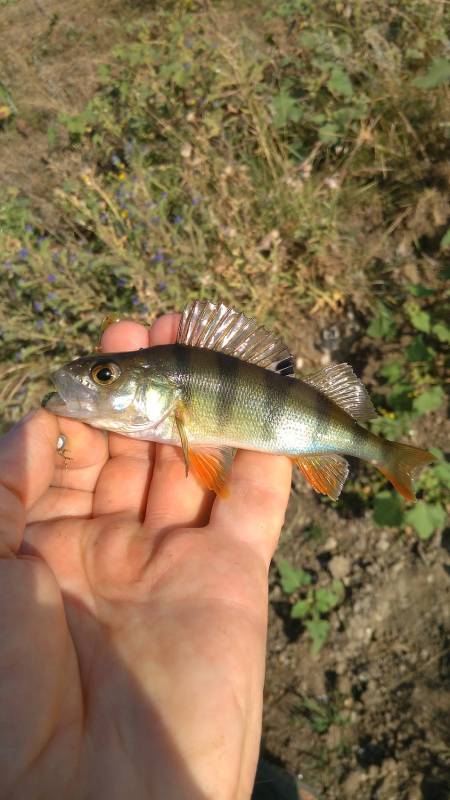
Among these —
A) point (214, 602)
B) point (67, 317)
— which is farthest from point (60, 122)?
point (214, 602)

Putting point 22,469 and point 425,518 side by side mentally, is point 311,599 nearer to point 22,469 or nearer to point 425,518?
point 425,518

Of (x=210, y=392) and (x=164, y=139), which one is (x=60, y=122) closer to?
(x=164, y=139)

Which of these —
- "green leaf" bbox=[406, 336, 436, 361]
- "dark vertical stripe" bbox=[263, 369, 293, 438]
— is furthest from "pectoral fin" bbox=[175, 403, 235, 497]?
"green leaf" bbox=[406, 336, 436, 361]

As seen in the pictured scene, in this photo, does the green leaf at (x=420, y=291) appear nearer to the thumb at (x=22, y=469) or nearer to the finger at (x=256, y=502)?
the finger at (x=256, y=502)

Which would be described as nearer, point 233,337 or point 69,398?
point 69,398

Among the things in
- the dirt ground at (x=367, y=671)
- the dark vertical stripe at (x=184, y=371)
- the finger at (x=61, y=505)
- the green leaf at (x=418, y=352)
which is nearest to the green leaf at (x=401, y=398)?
the green leaf at (x=418, y=352)

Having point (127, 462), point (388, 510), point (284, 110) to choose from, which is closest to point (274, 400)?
point (127, 462)
